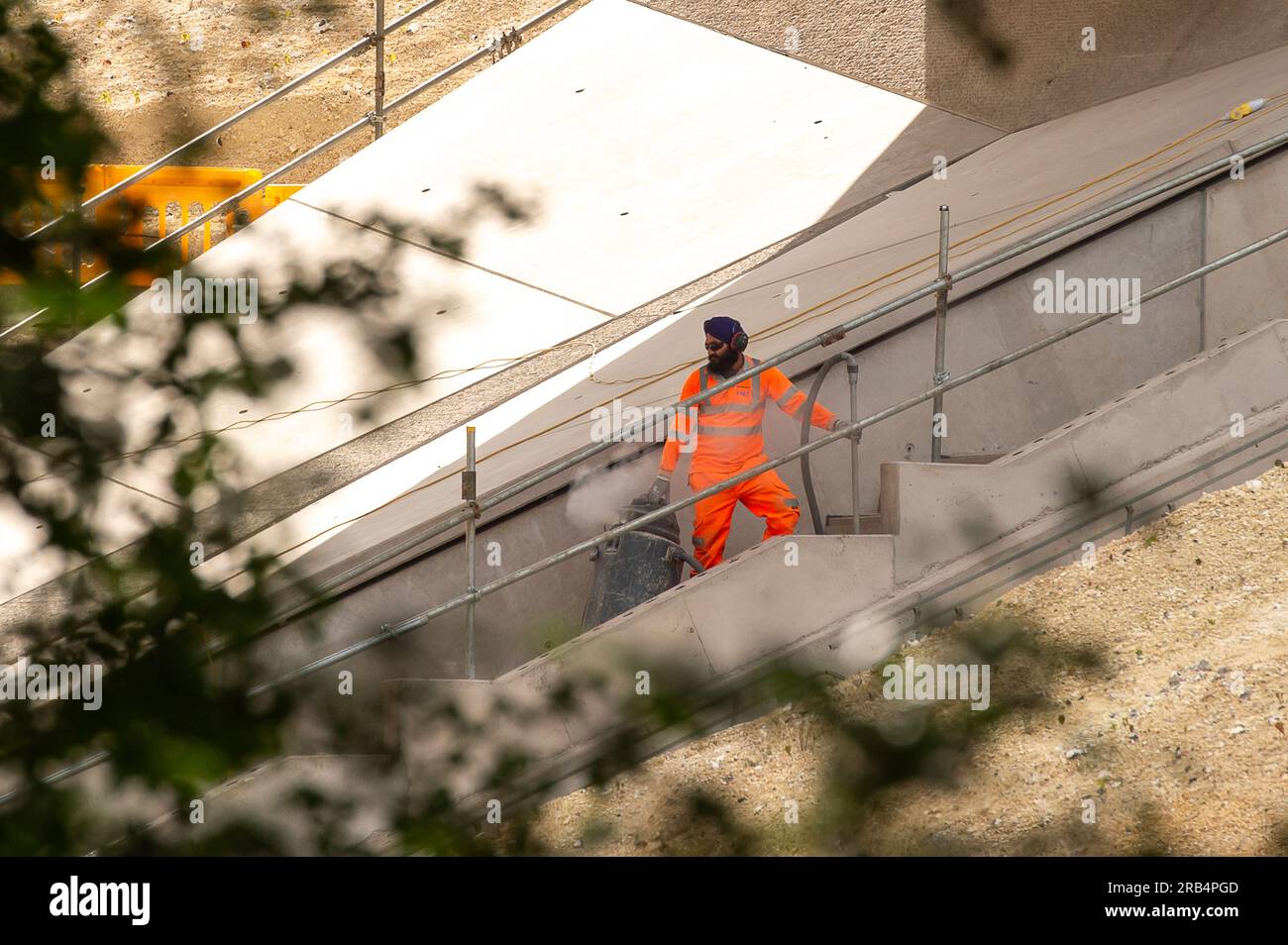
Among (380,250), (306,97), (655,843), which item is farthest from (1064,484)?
(306,97)

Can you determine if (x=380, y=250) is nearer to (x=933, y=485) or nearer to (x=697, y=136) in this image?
(x=933, y=485)

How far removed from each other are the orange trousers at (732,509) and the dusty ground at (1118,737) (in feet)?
3.09

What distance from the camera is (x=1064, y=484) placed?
6777mm

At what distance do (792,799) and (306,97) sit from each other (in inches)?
783

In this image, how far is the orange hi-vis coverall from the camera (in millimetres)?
7191

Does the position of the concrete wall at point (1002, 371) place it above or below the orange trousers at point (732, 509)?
above

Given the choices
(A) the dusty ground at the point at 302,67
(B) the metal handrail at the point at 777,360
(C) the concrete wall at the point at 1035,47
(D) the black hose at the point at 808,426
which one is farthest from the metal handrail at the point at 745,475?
(A) the dusty ground at the point at 302,67

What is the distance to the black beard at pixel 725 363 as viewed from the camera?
7.30 metres

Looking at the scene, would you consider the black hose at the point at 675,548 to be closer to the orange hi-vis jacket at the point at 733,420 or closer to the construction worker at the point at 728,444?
the construction worker at the point at 728,444

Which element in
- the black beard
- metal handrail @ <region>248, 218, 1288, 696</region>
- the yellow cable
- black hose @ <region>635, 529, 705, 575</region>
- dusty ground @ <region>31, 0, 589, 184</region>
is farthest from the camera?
dusty ground @ <region>31, 0, 589, 184</region>

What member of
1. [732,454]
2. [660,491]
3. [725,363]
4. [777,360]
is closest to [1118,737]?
[777,360]

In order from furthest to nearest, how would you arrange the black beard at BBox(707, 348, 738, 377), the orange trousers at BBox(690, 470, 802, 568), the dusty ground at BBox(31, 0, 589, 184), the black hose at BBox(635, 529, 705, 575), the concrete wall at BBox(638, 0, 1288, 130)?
the dusty ground at BBox(31, 0, 589, 184) → the concrete wall at BBox(638, 0, 1288, 130) → the black beard at BBox(707, 348, 738, 377) → the orange trousers at BBox(690, 470, 802, 568) → the black hose at BBox(635, 529, 705, 575)

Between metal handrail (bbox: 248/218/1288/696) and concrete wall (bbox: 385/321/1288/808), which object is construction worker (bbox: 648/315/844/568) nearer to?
metal handrail (bbox: 248/218/1288/696)

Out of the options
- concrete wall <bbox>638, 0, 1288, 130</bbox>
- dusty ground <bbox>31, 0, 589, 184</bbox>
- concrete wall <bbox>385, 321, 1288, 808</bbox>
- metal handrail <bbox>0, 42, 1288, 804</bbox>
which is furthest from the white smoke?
dusty ground <bbox>31, 0, 589, 184</bbox>
